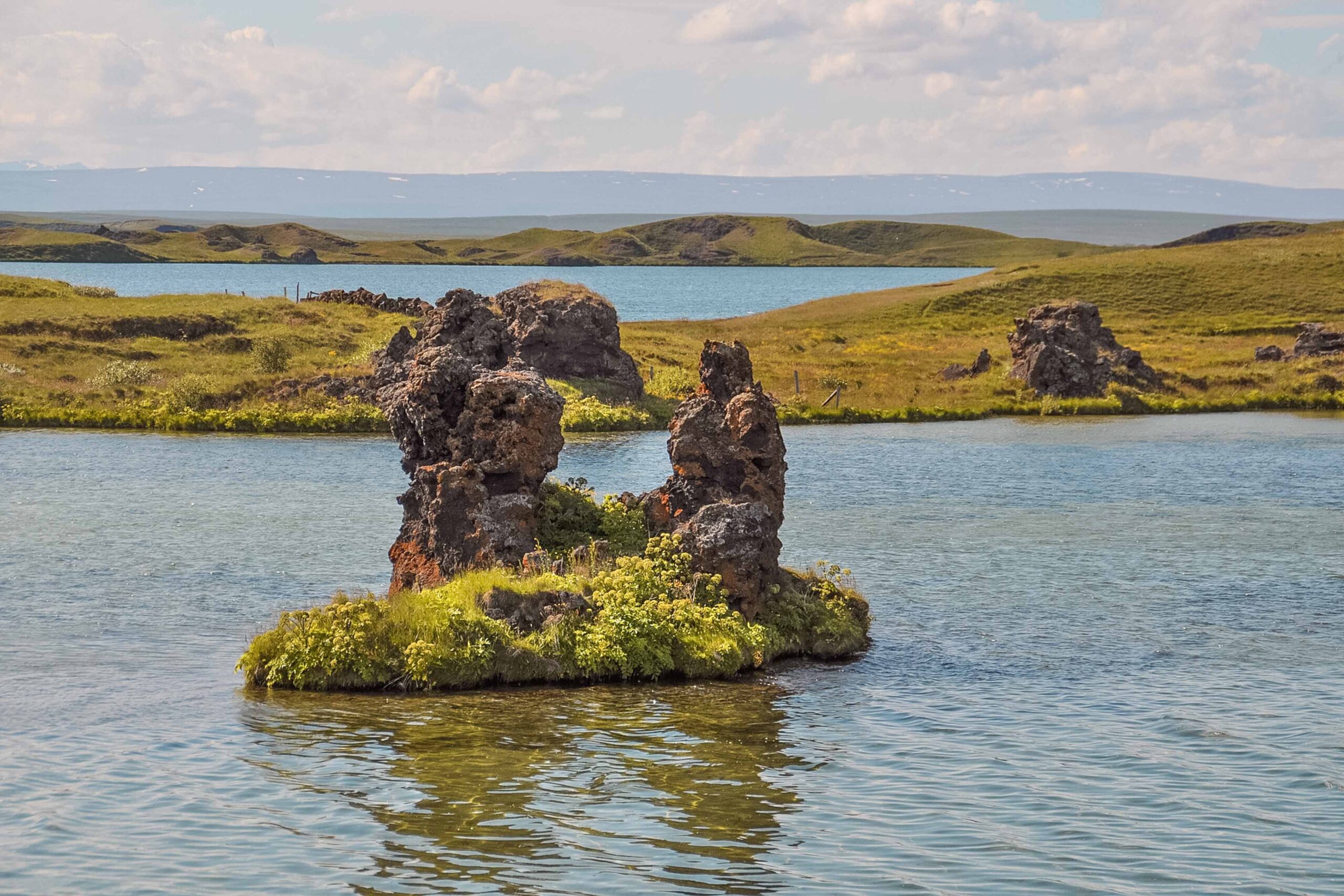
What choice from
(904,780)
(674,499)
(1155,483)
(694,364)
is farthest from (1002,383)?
(904,780)

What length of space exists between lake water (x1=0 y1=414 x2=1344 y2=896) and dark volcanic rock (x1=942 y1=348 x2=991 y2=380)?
5421 centimetres

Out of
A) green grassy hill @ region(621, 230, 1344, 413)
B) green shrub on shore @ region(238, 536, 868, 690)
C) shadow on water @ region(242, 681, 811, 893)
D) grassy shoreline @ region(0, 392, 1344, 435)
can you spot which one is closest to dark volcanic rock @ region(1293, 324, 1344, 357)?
green grassy hill @ region(621, 230, 1344, 413)

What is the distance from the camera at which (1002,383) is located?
95000mm

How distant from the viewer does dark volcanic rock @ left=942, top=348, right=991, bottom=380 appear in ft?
326

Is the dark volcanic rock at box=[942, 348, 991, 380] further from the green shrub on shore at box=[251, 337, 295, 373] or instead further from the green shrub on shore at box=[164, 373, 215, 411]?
the green shrub on shore at box=[164, 373, 215, 411]

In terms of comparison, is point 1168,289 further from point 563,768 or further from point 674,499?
point 563,768

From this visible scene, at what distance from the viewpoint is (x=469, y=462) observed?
100ft

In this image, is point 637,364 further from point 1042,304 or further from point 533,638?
point 533,638

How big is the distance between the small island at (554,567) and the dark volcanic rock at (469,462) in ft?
0.13

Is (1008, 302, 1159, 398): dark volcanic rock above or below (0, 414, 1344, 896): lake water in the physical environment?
above

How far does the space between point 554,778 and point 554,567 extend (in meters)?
8.58

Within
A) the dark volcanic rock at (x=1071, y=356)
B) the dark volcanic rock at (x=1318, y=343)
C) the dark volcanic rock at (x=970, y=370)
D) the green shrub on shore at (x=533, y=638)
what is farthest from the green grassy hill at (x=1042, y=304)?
the green shrub on shore at (x=533, y=638)

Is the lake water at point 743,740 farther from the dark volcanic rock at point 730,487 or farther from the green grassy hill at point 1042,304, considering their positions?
the green grassy hill at point 1042,304

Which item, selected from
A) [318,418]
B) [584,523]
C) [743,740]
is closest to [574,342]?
[318,418]
